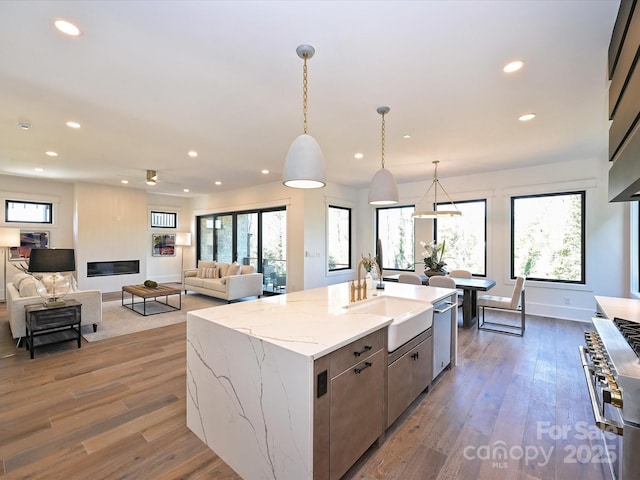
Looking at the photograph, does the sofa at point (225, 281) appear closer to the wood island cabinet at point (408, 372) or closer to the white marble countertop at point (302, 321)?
the white marble countertop at point (302, 321)

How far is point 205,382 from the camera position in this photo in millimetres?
2006

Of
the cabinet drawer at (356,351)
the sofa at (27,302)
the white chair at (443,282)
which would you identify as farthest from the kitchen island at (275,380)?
the sofa at (27,302)

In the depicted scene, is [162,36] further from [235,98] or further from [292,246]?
[292,246]

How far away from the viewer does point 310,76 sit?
2533 mm

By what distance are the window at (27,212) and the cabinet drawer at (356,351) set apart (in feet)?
29.2

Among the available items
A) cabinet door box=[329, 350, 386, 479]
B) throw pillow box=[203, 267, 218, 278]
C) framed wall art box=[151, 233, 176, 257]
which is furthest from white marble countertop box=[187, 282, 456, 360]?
framed wall art box=[151, 233, 176, 257]

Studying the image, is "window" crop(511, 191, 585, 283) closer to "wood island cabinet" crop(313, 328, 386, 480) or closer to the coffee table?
"wood island cabinet" crop(313, 328, 386, 480)

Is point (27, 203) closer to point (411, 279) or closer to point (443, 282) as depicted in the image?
point (411, 279)

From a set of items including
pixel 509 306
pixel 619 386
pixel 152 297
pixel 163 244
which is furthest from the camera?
pixel 163 244

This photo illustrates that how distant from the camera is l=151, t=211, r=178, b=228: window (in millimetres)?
9383

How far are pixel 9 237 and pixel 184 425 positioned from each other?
6646 millimetres

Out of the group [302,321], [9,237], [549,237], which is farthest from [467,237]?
[9,237]

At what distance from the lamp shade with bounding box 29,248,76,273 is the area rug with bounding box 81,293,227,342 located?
1149 mm

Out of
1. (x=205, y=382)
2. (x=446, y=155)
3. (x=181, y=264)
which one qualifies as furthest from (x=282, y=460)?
(x=181, y=264)
